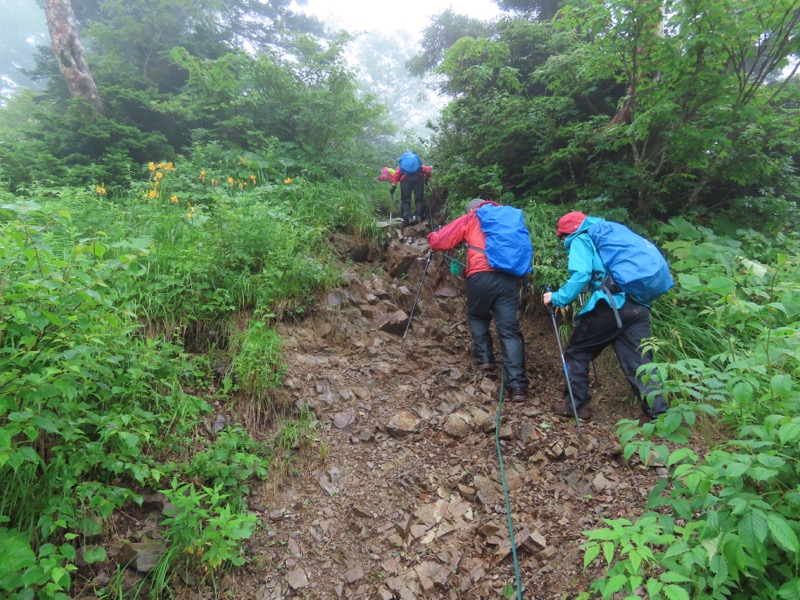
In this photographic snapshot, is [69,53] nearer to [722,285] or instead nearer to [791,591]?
[722,285]

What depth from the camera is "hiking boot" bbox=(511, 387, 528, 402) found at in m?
4.47

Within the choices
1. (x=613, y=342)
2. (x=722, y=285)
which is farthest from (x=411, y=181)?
(x=722, y=285)

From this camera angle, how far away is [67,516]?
2.33m

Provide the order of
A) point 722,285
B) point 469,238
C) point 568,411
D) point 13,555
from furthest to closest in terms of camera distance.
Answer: point 469,238 < point 568,411 < point 722,285 < point 13,555

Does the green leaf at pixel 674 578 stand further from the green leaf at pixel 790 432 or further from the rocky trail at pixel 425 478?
the rocky trail at pixel 425 478

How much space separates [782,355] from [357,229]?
6.14 m

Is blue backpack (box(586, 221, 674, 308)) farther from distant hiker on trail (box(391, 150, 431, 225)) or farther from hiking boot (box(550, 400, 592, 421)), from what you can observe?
distant hiker on trail (box(391, 150, 431, 225))

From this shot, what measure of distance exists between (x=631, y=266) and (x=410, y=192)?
6.12 metres

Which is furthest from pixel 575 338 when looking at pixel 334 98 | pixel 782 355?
pixel 334 98

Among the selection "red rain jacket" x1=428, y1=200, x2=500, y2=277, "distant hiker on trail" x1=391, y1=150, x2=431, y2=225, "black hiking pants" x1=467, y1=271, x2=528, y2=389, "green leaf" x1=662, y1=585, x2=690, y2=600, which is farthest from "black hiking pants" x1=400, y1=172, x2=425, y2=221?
"green leaf" x1=662, y1=585, x2=690, y2=600

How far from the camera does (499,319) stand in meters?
4.87

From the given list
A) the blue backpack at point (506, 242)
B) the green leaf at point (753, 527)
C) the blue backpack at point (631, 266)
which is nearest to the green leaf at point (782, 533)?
the green leaf at point (753, 527)

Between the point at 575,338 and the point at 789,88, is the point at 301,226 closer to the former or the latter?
the point at 575,338

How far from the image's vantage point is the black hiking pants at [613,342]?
370 centimetres
